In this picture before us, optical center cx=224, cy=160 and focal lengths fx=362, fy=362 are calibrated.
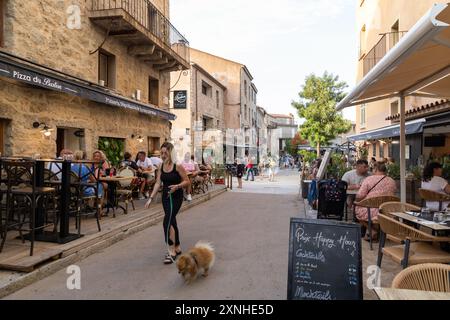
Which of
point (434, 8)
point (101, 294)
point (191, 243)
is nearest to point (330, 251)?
point (434, 8)

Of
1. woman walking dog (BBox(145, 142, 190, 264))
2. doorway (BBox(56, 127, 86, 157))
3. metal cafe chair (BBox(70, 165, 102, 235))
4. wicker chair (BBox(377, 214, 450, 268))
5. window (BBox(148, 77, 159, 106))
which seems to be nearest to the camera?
wicker chair (BBox(377, 214, 450, 268))

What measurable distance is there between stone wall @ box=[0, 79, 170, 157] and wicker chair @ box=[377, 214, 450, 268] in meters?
7.01

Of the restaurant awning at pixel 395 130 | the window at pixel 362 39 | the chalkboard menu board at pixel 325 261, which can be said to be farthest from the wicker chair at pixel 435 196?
the window at pixel 362 39

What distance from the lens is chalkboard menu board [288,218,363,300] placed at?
3.12 metres

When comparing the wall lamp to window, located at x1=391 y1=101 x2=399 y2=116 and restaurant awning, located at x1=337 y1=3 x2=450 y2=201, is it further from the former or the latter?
window, located at x1=391 y1=101 x2=399 y2=116

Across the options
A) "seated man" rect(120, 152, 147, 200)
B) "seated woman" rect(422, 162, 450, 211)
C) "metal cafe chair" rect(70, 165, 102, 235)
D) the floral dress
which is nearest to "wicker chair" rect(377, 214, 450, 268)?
the floral dress

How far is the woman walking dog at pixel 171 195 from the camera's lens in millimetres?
5359

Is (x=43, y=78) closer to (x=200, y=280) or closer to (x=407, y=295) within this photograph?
(x=200, y=280)

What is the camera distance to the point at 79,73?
31.6 feet

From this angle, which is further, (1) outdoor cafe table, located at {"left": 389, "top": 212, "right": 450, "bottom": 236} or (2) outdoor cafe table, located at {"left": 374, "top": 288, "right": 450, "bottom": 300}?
(1) outdoor cafe table, located at {"left": 389, "top": 212, "right": 450, "bottom": 236}

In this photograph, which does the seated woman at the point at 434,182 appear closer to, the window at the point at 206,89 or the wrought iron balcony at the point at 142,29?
the wrought iron balcony at the point at 142,29

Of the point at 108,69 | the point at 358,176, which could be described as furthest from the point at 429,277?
the point at 108,69

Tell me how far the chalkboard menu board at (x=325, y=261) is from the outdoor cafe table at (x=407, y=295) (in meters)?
0.80

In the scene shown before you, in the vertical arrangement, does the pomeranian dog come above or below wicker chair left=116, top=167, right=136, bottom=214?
below
